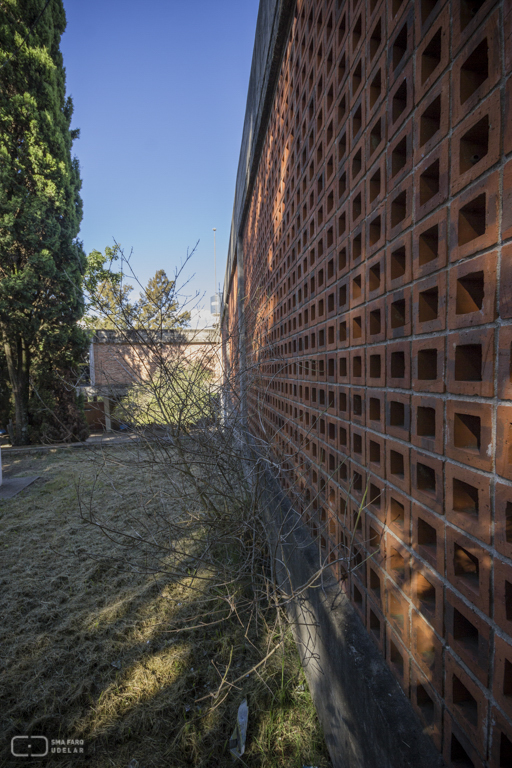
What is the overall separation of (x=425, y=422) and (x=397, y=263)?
0.54 meters

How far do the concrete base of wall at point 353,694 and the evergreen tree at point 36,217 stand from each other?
30.9ft

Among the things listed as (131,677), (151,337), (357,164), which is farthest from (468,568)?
(131,677)

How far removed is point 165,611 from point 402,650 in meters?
2.34

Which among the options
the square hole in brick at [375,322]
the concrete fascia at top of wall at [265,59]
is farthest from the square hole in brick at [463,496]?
the concrete fascia at top of wall at [265,59]

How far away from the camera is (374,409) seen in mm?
1511

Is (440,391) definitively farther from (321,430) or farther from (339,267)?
(321,430)

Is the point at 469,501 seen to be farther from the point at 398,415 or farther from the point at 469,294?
the point at 469,294

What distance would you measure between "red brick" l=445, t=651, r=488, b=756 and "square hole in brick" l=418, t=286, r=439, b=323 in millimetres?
911

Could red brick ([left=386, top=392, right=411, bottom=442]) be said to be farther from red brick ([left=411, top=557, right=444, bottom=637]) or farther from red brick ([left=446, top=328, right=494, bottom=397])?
red brick ([left=411, top=557, right=444, bottom=637])

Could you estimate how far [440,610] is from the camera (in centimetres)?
105

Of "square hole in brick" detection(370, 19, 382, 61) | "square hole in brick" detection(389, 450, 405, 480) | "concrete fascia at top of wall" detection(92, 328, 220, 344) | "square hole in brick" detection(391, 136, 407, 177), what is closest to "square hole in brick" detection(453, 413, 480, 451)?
"square hole in brick" detection(389, 450, 405, 480)

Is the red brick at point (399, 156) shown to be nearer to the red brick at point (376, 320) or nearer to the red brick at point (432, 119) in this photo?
the red brick at point (432, 119)

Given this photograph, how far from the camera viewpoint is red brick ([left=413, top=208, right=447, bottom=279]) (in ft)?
3.34

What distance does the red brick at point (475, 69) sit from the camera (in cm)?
81
